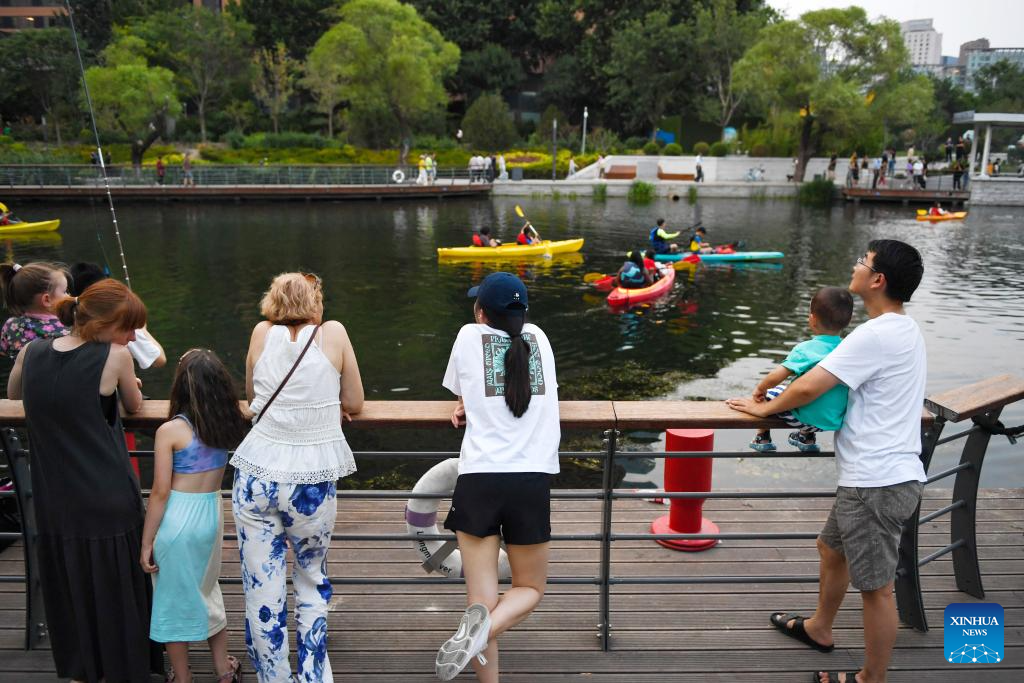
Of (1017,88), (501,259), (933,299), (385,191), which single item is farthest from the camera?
(1017,88)

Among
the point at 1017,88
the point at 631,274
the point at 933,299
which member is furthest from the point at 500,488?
the point at 1017,88

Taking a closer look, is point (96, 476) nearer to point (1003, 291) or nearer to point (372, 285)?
point (372, 285)

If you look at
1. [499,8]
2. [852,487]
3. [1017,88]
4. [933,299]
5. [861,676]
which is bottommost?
[933,299]

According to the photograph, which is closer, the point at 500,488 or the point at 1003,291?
the point at 500,488

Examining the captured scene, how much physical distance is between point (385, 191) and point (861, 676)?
38.7 m

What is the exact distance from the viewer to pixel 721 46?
173 ft

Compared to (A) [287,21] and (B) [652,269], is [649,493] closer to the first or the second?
A: (B) [652,269]

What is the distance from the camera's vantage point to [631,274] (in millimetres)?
18031

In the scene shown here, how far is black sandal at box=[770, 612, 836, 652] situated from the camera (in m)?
3.69

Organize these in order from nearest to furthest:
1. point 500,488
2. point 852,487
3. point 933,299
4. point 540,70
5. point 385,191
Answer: point 500,488 < point 852,487 < point 933,299 < point 385,191 < point 540,70

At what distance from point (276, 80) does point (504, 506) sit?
56581 mm

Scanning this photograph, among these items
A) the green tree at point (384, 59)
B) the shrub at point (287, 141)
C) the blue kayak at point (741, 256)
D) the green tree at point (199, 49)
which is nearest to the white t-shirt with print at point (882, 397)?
the blue kayak at point (741, 256)

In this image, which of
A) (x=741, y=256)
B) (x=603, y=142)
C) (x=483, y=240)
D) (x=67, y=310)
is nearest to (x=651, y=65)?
(x=603, y=142)

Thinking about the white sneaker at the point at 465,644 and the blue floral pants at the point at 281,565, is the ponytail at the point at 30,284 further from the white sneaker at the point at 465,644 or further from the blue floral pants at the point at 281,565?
the white sneaker at the point at 465,644
